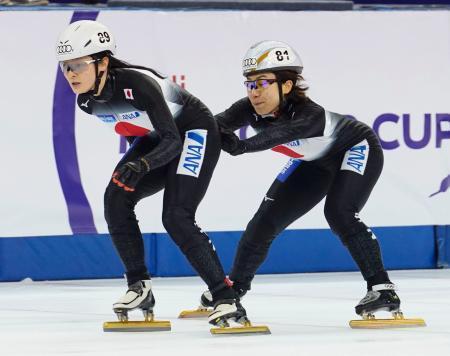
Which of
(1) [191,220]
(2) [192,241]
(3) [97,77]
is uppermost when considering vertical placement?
A: (3) [97,77]

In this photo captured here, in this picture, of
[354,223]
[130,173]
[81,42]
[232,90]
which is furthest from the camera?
[232,90]

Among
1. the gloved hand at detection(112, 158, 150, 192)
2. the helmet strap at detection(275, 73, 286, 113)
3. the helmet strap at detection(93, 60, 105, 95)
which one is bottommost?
the gloved hand at detection(112, 158, 150, 192)

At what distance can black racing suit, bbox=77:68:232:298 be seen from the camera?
5.66 m

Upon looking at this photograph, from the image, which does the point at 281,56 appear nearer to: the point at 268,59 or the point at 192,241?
the point at 268,59

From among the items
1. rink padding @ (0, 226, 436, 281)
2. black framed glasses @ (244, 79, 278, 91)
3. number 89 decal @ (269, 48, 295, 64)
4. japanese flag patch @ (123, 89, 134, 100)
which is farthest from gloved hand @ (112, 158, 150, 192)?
rink padding @ (0, 226, 436, 281)

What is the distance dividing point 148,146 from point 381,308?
1478 mm

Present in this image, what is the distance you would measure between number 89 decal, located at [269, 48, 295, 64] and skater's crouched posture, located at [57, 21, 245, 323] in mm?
461

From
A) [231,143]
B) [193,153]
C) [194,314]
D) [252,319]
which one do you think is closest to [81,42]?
[193,153]

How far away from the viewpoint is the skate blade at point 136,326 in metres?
5.93

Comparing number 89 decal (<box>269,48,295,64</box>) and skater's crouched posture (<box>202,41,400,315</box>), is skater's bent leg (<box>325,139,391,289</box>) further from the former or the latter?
number 89 decal (<box>269,48,295,64</box>)

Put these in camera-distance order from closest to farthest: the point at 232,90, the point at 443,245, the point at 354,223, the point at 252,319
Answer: the point at 354,223, the point at 252,319, the point at 232,90, the point at 443,245

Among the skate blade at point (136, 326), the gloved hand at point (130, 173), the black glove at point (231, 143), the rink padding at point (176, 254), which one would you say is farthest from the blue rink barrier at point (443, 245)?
the gloved hand at point (130, 173)

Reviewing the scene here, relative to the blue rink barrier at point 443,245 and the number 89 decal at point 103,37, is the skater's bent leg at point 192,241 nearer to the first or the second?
the number 89 decal at point 103,37

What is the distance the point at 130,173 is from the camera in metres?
5.41
